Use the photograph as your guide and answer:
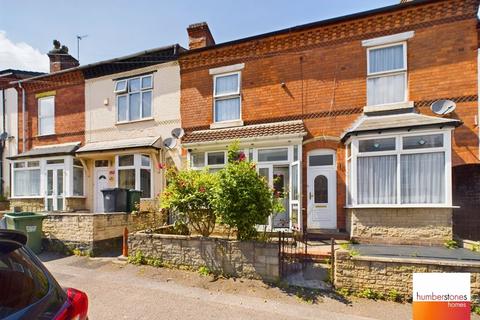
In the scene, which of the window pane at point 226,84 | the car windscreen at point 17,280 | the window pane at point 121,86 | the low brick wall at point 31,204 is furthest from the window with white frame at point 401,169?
the low brick wall at point 31,204

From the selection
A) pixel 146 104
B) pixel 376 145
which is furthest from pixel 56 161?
pixel 376 145

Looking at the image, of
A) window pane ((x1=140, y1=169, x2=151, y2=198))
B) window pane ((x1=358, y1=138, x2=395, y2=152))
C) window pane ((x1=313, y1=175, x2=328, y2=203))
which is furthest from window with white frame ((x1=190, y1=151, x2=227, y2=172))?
window pane ((x1=358, y1=138, x2=395, y2=152))

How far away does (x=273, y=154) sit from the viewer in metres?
9.81

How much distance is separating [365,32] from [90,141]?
12.2 metres

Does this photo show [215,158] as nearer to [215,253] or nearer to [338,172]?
[338,172]

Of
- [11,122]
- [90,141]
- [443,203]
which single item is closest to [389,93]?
[443,203]

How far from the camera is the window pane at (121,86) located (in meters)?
12.5

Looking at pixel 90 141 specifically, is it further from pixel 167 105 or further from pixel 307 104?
pixel 307 104

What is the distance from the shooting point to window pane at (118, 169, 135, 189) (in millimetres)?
11704

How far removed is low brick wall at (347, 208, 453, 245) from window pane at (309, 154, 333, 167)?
2014 millimetres

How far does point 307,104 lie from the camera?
9.70 meters

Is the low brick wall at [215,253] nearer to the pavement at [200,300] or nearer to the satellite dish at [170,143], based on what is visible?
the pavement at [200,300]

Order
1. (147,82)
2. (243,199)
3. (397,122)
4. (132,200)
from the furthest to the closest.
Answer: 1. (147,82)
2. (132,200)
3. (397,122)
4. (243,199)

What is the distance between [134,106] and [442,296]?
12.2 meters
